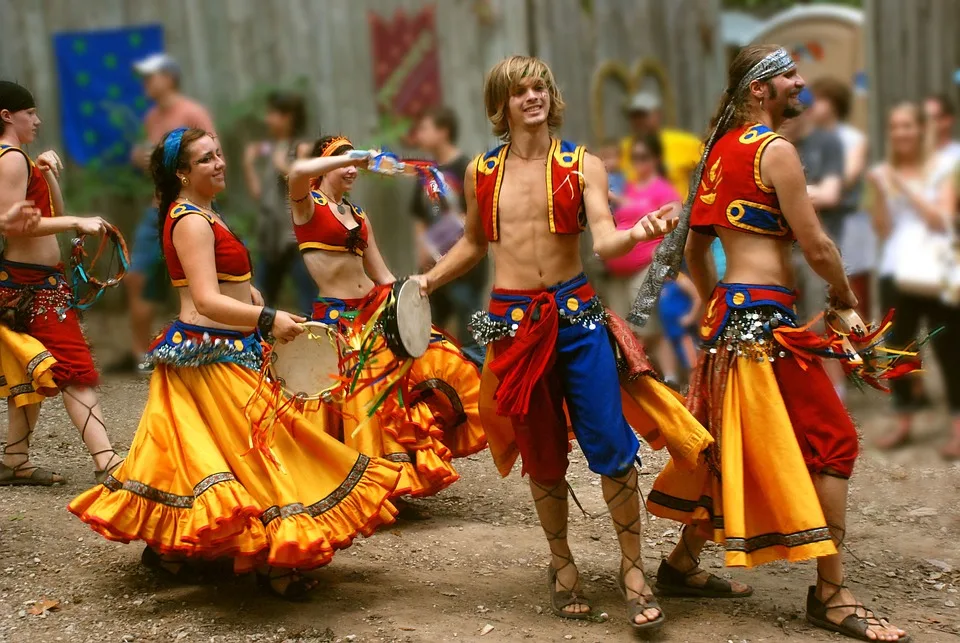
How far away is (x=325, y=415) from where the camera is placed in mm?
5055

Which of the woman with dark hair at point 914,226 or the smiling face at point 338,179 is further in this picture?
the woman with dark hair at point 914,226

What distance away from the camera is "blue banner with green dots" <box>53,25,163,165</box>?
845cm

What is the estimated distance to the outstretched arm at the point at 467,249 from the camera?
3986 mm

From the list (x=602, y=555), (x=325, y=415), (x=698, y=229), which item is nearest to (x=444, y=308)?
(x=325, y=415)

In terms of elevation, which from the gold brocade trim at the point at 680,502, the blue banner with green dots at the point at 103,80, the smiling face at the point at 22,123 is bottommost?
the gold brocade trim at the point at 680,502

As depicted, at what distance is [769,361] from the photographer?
376cm

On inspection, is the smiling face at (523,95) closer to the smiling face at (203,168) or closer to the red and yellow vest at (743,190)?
the red and yellow vest at (743,190)

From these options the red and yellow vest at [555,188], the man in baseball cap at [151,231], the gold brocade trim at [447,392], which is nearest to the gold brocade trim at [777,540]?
the red and yellow vest at [555,188]

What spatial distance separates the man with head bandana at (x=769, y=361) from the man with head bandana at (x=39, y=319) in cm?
284

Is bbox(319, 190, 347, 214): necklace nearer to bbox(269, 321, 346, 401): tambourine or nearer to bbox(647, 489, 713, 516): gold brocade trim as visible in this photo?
bbox(269, 321, 346, 401): tambourine

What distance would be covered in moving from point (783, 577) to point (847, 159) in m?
3.00

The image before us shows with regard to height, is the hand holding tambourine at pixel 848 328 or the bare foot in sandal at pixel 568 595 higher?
the hand holding tambourine at pixel 848 328

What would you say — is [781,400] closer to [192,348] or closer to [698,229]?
[698,229]

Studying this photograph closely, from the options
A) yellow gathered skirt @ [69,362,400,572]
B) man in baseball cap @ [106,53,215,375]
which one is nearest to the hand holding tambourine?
yellow gathered skirt @ [69,362,400,572]
